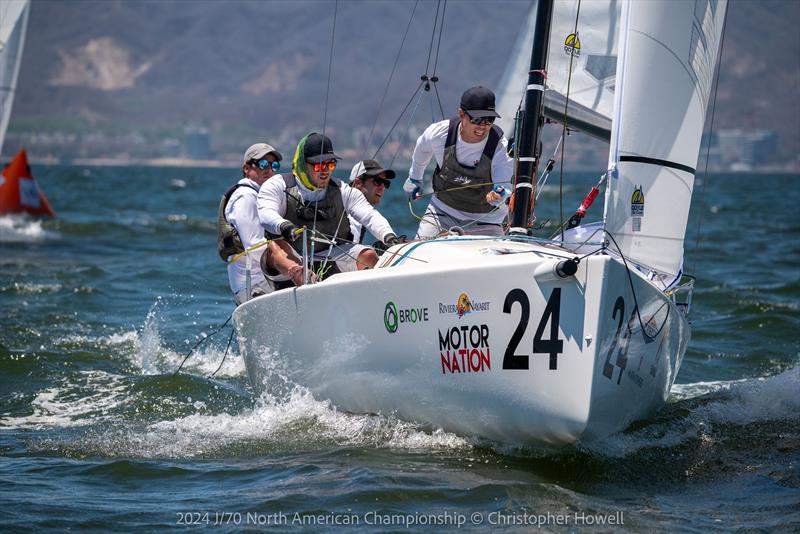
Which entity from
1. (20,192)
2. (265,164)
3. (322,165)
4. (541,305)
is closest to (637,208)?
(541,305)

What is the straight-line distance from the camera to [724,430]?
6.47 m

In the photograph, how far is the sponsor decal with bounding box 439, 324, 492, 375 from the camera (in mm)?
5191

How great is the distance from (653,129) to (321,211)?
2029 mm

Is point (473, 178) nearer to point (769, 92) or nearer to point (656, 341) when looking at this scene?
point (656, 341)

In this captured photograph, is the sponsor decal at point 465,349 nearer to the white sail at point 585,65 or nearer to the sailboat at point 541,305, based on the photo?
the sailboat at point 541,305

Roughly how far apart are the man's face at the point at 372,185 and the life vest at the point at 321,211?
2.17 ft

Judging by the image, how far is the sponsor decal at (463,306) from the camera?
5.17m

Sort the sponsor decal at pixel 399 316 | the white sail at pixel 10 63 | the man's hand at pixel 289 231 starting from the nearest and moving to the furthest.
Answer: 1. the sponsor decal at pixel 399 316
2. the man's hand at pixel 289 231
3. the white sail at pixel 10 63

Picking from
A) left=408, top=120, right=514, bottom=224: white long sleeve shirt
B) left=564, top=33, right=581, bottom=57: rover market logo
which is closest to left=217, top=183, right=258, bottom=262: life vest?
left=408, top=120, right=514, bottom=224: white long sleeve shirt

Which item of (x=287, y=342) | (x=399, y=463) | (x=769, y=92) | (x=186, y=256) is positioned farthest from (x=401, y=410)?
(x=769, y=92)

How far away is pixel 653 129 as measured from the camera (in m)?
5.73

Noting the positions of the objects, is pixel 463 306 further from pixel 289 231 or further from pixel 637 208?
pixel 289 231

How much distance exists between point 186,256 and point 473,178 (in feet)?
33.9

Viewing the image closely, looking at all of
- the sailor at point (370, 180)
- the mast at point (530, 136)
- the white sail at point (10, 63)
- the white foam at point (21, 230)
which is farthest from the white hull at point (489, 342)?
the white sail at point (10, 63)
